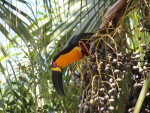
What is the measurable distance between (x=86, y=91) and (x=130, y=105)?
0.08 m

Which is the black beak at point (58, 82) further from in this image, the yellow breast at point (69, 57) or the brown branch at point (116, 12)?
the brown branch at point (116, 12)

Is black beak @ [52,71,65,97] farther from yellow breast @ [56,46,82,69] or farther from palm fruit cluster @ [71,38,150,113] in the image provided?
palm fruit cluster @ [71,38,150,113]

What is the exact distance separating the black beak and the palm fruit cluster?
0.31 metres

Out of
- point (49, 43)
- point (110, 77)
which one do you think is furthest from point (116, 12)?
point (49, 43)

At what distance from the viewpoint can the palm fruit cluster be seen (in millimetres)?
658

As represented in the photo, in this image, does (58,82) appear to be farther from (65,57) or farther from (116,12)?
(116,12)

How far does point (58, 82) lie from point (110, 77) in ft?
1.35

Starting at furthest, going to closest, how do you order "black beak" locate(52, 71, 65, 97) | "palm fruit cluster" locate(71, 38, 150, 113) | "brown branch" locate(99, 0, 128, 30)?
"black beak" locate(52, 71, 65, 97) → "brown branch" locate(99, 0, 128, 30) → "palm fruit cluster" locate(71, 38, 150, 113)

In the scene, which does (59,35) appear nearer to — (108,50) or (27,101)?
(27,101)

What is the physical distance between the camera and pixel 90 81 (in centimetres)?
69

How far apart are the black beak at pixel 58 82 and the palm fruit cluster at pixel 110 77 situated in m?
0.31

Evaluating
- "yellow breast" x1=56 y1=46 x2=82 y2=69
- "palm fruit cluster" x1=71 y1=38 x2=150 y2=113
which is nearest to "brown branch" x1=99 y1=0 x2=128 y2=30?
"palm fruit cluster" x1=71 y1=38 x2=150 y2=113

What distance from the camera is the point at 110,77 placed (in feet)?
2.23

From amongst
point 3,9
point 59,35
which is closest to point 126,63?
point 3,9
